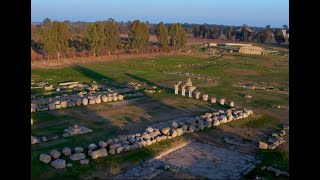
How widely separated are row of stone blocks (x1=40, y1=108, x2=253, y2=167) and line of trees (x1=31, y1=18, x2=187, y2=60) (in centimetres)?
3661

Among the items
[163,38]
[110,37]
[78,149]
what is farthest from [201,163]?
[163,38]

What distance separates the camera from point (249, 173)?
17.3 m

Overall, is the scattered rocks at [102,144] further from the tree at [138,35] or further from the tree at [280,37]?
the tree at [280,37]

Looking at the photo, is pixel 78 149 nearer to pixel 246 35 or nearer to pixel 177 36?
pixel 177 36

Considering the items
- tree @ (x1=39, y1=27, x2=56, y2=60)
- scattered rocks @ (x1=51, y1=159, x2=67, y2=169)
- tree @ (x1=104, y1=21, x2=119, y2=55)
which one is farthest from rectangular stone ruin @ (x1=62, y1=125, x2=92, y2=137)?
tree @ (x1=104, y1=21, x2=119, y2=55)

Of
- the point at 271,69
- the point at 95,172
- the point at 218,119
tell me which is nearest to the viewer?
the point at 95,172

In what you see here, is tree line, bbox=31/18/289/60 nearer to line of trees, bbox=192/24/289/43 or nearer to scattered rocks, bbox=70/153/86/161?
line of trees, bbox=192/24/289/43

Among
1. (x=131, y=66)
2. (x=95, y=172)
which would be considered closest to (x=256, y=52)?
(x=131, y=66)

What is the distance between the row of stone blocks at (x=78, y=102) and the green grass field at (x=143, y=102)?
79 cm

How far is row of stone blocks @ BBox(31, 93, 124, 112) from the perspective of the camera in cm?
2802

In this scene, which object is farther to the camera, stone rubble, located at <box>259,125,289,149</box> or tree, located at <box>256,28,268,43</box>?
tree, located at <box>256,28,268,43</box>
